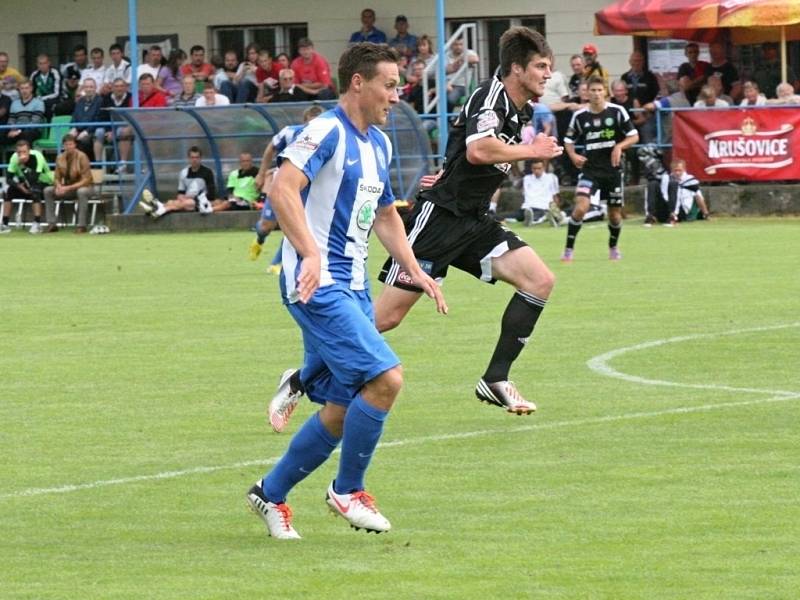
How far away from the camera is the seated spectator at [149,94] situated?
32.3 m

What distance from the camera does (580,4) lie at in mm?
34125

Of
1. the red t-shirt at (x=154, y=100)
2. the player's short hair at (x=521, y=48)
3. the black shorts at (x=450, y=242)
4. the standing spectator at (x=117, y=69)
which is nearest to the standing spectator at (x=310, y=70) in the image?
the red t-shirt at (x=154, y=100)

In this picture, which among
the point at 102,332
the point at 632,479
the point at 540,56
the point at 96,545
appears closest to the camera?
the point at 96,545

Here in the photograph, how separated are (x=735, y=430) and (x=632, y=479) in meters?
1.49

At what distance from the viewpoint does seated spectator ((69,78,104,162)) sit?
32312 millimetres

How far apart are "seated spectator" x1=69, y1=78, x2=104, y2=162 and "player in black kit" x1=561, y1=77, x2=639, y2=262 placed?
41.4 feet

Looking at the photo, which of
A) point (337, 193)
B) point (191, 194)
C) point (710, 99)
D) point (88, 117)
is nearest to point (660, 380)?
point (337, 193)

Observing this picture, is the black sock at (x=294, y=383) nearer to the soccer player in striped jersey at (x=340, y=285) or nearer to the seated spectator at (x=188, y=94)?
the soccer player in striped jersey at (x=340, y=285)

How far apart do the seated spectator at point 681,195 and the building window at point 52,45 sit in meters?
14.8

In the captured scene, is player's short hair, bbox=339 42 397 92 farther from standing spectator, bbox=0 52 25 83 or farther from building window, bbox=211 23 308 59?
building window, bbox=211 23 308 59

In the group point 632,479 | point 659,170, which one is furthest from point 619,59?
point 632,479

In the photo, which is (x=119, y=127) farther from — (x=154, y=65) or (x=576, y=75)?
(x=576, y=75)

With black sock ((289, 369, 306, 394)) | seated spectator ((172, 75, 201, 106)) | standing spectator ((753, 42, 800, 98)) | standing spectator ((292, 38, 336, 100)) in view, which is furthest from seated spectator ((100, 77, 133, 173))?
black sock ((289, 369, 306, 394))

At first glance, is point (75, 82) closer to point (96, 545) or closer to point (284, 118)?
point (284, 118)
